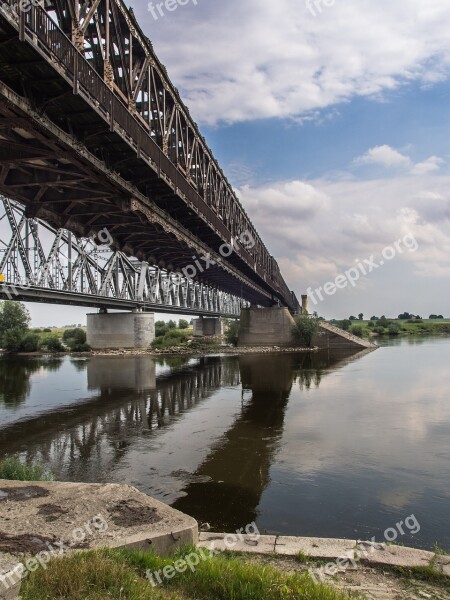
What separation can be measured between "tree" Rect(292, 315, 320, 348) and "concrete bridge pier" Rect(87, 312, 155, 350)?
26371mm

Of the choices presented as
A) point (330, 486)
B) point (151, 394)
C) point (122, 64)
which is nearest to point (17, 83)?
point (122, 64)

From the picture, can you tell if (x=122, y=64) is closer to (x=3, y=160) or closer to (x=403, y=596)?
(x=3, y=160)

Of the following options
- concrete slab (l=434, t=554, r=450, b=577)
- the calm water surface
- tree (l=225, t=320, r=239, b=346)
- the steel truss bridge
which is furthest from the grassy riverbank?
tree (l=225, t=320, r=239, b=346)

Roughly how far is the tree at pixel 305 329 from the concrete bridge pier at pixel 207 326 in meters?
53.8

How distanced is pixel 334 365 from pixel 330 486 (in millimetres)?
40816

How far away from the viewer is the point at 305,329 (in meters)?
79.5

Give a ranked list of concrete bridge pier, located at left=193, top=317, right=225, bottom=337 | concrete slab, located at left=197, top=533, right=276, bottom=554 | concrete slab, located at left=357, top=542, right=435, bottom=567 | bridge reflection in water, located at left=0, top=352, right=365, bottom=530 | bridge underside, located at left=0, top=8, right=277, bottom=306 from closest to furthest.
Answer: concrete slab, located at left=357, top=542, right=435, bottom=567, concrete slab, located at left=197, top=533, right=276, bottom=554, bridge reflection in water, located at left=0, top=352, right=365, bottom=530, bridge underside, located at left=0, top=8, right=277, bottom=306, concrete bridge pier, located at left=193, top=317, right=225, bottom=337

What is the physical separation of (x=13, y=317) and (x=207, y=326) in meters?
64.1

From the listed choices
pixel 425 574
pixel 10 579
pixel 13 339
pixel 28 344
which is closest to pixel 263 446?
pixel 425 574

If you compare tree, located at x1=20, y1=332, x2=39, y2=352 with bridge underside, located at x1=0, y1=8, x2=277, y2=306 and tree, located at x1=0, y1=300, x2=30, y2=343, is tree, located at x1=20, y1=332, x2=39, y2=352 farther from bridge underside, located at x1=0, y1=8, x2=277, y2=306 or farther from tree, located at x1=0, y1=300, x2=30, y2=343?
bridge underside, located at x1=0, y1=8, x2=277, y2=306

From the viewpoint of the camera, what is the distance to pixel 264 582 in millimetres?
5219

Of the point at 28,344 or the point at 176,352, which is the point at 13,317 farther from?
the point at 176,352

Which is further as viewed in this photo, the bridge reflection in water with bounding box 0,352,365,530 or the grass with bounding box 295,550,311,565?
the bridge reflection in water with bounding box 0,352,365,530

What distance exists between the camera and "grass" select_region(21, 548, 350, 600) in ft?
15.9
